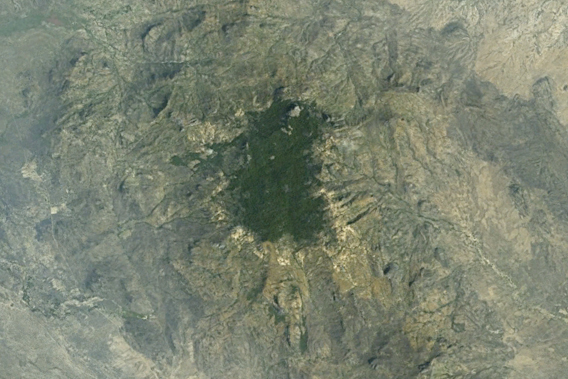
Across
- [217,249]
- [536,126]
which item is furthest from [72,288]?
[536,126]

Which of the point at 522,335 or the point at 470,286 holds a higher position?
the point at 470,286

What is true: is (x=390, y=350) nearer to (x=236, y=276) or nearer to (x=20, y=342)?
(x=236, y=276)

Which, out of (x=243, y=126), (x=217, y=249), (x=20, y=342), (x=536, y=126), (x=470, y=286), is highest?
(x=243, y=126)

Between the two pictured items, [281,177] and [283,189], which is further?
[281,177]

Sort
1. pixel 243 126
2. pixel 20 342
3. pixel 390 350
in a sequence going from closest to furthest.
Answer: pixel 390 350 < pixel 243 126 < pixel 20 342

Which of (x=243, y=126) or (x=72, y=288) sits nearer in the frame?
(x=243, y=126)

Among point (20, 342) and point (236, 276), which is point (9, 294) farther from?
point (236, 276)

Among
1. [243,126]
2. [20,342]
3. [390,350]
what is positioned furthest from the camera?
[20,342]

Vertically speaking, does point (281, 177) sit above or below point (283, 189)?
above
